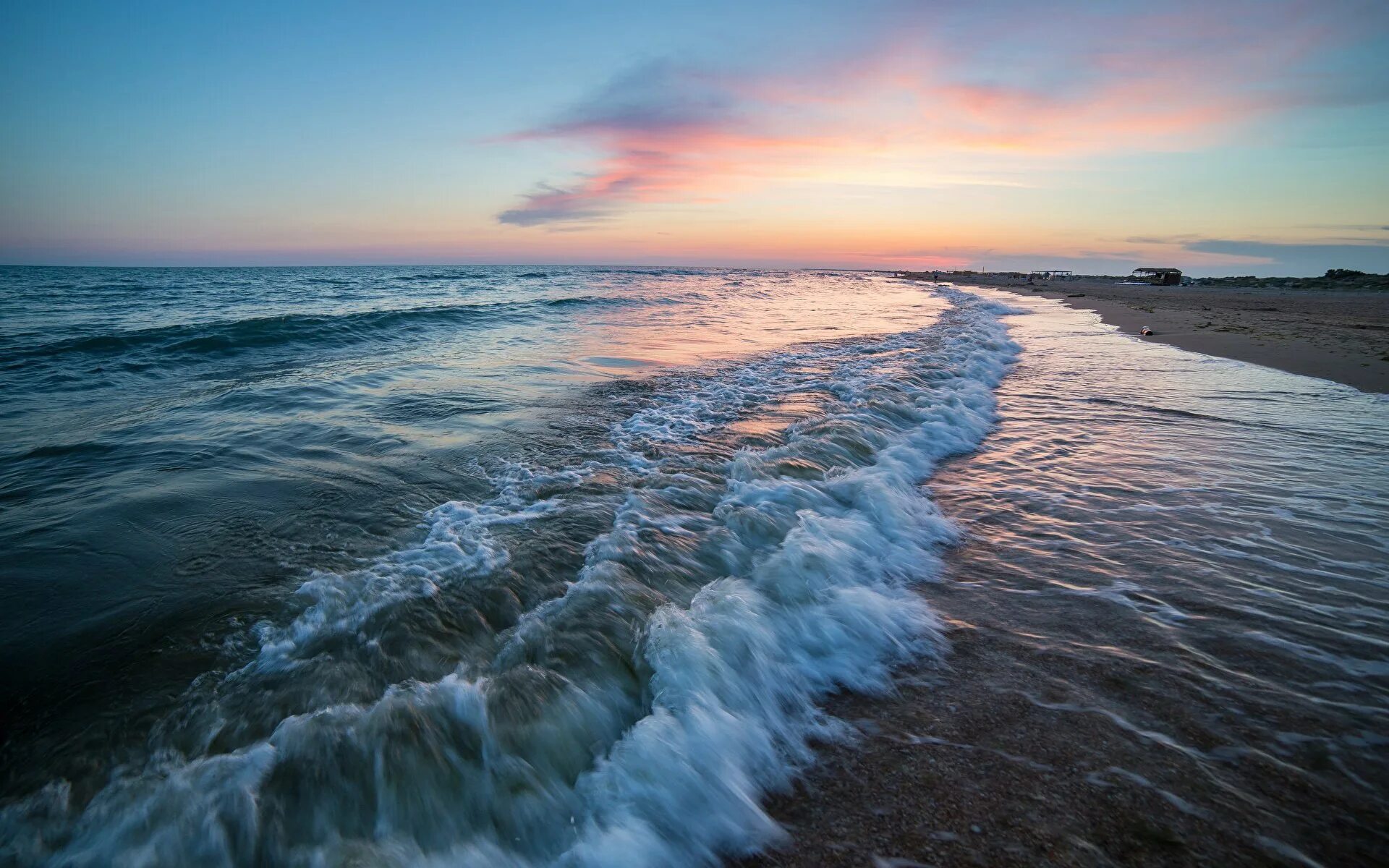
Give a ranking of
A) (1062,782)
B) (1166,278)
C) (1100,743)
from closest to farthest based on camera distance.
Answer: (1062,782) → (1100,743) → (1166,278)

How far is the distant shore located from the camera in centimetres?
1108

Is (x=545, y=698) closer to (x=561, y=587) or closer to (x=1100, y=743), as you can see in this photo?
(x=561, y=587)

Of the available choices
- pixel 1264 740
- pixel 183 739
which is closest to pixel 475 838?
pixel 183 739

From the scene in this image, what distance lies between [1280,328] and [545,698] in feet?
77.2

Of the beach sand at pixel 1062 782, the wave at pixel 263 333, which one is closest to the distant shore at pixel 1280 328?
the beach sand at pixel 1062 782

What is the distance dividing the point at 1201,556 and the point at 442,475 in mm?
5928

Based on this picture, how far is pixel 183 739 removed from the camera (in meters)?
2.33

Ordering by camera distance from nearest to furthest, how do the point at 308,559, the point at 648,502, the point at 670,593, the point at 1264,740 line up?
1. the point at 1264,740
2. the point at 670,593
3. the point at 308,559
4. the point at 648,502

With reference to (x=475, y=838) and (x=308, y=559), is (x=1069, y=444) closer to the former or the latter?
(x=475, y=838)

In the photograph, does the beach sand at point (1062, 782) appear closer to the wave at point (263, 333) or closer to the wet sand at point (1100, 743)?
the wet sand at point (1100, 743)

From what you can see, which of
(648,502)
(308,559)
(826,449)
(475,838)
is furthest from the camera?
(826,449)

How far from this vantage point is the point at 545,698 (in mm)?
2584

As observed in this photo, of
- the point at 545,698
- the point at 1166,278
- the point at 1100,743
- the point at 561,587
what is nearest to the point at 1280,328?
the point at 1100,743

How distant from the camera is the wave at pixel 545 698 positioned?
2041mm
